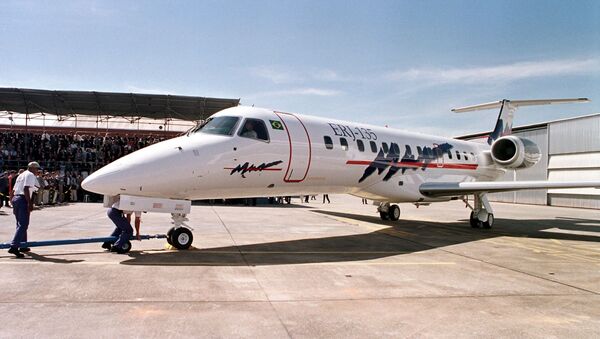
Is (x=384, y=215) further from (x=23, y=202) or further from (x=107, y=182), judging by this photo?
(x=23, y=202)

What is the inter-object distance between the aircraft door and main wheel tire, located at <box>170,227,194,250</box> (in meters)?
2.55

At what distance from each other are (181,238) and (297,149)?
10.8ft

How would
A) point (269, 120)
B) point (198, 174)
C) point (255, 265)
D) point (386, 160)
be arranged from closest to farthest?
point (255, 265) < point (198, 174) < point (269, 120) < point (386, 160)

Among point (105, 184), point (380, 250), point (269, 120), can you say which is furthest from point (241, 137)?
point (380, 250)

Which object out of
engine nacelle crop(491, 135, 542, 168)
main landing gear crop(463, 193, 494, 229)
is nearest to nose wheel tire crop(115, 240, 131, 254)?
main landing gear crop(463, 193, 494, 229)

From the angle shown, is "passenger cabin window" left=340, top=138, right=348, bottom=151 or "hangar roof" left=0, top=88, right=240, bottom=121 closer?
"passenger cabin window" left=340, top=138, right=348, bottom=151

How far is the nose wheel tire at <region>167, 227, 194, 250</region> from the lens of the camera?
892 centimetres

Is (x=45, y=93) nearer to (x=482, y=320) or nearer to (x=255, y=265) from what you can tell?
(x=255, y=265)

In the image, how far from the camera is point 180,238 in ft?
29.4

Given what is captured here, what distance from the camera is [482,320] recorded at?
4824 millimetres

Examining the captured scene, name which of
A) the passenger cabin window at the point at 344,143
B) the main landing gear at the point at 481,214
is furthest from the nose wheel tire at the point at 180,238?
the main landing gear at the point at 481,214

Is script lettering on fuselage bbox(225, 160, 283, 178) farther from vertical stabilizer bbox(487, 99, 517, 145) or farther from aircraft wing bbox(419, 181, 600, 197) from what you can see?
vertical stabilizer bbox(487, 99, 517, 145)

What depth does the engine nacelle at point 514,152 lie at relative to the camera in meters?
17.1

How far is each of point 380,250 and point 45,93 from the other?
27.2 metres
